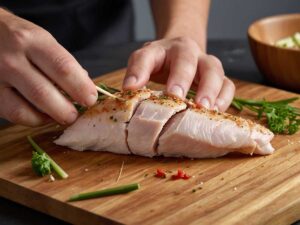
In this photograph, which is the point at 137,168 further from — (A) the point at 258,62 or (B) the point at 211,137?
(A) the point at 258,62

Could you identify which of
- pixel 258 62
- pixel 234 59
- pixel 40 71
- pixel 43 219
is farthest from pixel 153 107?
pixel 234 59

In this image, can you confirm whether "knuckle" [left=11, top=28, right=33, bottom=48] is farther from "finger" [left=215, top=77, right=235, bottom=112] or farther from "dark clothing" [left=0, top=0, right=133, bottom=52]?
"dark clothing" [left=0, top=0, right=133, bottom=52]

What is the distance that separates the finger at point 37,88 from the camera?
3.08 metres

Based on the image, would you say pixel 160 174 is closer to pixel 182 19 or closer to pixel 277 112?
pixel 277 112

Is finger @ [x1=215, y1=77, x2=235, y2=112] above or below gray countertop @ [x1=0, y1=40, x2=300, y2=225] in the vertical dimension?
above

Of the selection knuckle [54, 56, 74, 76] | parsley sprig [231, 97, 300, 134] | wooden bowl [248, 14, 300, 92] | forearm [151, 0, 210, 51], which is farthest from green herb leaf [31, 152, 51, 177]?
wooden bowl [248, 14, 300, 92]

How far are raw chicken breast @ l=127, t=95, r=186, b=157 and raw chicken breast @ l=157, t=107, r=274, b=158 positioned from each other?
34 mm

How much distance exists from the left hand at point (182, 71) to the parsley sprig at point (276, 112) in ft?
0.31

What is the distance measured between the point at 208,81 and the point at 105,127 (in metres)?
0.54

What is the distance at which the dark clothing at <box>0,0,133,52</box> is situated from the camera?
4602mm

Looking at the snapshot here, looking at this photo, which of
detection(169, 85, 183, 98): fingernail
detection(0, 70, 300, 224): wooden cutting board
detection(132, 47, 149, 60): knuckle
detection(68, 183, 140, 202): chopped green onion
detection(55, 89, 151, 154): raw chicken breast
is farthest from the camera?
detection(132, 47, 149, 60): knuckle

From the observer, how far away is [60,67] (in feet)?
10.0

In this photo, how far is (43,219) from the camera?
2.81m

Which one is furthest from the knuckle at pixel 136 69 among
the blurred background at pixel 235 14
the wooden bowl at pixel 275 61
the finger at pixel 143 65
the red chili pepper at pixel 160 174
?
the blurred background at pixel 235 14
